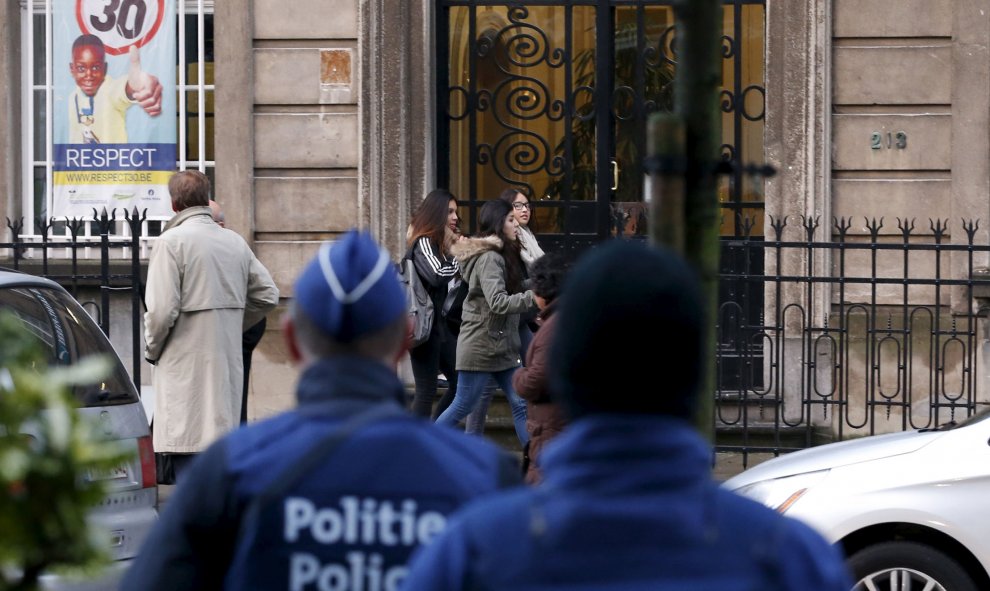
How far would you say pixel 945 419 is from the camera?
32.1ft

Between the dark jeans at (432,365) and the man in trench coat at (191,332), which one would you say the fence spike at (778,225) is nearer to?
the dark jeans at (432,365)

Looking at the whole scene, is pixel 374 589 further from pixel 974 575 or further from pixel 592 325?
pixel 974 575

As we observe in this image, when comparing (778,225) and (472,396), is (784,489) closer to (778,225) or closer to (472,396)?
(472,396)

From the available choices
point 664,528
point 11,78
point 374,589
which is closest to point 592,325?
point 664,528

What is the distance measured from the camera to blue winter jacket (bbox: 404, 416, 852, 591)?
5.45 feet

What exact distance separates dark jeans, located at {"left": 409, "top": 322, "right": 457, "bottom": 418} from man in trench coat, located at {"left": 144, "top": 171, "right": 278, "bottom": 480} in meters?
1.97

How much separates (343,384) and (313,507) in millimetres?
214

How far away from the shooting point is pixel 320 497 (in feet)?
6.99

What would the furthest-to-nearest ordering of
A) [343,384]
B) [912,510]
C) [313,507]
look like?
[912,510] < [343,384] < [313,507]

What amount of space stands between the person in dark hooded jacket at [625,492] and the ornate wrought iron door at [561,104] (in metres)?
9.19

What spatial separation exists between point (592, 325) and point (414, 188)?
915cm

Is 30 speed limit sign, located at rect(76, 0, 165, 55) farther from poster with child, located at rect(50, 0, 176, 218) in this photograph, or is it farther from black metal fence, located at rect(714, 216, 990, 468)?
black metal fence, located at rect(714, 216, 990, 468)

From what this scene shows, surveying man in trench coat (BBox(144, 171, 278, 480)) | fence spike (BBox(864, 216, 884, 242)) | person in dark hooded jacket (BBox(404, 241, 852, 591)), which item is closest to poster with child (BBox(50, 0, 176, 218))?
man in trench coat (BBox(144, 171, 278, 480))

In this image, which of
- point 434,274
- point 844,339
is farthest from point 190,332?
point 844,339
